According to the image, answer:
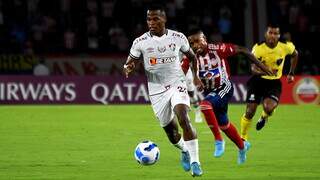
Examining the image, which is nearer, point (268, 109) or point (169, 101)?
point (169, 101)

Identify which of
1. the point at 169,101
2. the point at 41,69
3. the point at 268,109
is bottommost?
the point at 41,69

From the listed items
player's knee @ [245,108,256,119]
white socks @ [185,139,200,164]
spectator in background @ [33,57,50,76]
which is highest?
white socks @ [185,139,200,164]

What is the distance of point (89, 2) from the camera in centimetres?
3034

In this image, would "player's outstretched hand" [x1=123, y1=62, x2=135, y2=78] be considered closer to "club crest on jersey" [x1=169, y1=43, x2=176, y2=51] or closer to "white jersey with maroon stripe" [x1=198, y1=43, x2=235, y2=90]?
"club crest on jersey" [x1=169, y1=43, x2=176, y2=51]

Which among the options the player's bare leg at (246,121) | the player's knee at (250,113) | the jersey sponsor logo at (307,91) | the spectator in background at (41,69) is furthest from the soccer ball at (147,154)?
the spectator in background at (41,69)

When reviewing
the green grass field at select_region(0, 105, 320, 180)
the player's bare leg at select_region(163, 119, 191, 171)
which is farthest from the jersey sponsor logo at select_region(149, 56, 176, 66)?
the green grass field at select_region(0, 105, 320, 180)

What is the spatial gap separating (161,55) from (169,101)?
2.01 feet

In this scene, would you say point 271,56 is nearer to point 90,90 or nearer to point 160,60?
point 160,60

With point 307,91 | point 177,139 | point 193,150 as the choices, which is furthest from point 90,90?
point 193,150

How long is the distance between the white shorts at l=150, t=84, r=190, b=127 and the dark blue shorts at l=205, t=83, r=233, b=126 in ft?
5.80

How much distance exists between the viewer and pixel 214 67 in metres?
13.3

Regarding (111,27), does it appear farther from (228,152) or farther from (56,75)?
(228,152)

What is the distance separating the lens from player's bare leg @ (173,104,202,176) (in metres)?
11.1

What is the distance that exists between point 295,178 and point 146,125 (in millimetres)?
9155
